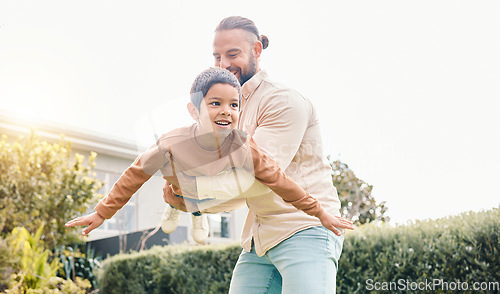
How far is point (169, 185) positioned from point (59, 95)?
4.83 metres

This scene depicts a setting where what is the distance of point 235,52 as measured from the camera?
80.5 inches

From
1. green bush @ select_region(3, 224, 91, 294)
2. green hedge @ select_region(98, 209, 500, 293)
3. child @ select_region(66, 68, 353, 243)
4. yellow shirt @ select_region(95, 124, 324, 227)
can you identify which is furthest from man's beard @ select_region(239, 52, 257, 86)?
green bush @ select_region(3, 224, 91, 294)

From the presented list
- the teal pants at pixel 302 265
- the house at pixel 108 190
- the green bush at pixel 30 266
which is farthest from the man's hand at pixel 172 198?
the house at pixel 108 190

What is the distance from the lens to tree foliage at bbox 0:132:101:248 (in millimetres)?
7422

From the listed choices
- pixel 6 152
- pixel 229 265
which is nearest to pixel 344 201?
pixel 229 265

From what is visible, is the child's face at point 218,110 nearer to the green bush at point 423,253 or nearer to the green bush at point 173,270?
the green bush at point 423,253

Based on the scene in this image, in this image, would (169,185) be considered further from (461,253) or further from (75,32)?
(461,253)

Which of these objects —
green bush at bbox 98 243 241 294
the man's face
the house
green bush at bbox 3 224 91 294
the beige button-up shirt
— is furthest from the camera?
the house

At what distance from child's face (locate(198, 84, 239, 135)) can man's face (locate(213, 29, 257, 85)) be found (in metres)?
0.35

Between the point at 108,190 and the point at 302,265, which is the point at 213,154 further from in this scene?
the point at 108,190

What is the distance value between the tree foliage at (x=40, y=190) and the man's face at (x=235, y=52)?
6.30 meters

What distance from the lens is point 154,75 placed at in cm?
277

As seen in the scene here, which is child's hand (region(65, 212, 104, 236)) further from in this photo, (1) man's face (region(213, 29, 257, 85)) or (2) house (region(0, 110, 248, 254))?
(2) house (region(0, 110, 248, 254))

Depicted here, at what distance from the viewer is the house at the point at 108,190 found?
10.7 m
